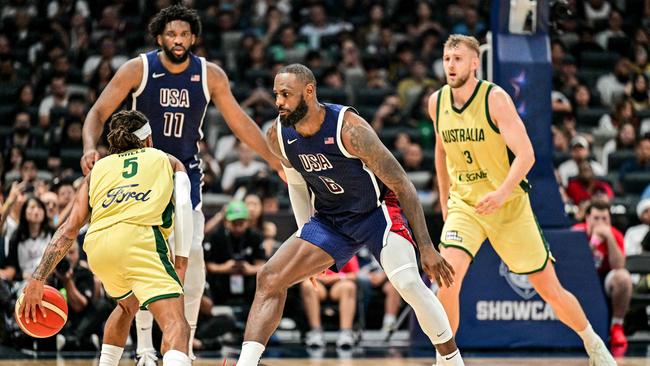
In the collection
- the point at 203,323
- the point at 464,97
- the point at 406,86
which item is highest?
the point at 464,97

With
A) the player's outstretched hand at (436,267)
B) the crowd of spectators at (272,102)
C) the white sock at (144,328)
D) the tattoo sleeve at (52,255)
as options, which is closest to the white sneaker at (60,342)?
the crowd of spectators at (272,102)

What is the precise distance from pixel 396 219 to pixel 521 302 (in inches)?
127

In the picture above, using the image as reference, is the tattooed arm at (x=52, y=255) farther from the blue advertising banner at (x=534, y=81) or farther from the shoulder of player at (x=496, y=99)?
the blue advertising banner at (x=534, y=81)

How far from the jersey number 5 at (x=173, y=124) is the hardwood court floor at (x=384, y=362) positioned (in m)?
1.89

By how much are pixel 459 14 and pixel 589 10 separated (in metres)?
2.19

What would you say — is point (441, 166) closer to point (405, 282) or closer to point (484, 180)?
point (484, 180)

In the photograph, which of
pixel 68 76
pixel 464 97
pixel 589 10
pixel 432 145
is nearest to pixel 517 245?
pixel 464 97

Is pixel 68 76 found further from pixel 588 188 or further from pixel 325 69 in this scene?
pixel 588 188

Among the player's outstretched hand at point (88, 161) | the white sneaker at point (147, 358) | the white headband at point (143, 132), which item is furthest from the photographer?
the white sneaker at point (147, 358)

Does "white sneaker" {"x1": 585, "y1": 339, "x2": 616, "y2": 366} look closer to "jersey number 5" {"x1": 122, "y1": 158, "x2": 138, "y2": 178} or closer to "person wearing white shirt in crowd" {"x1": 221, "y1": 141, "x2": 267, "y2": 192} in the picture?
"jersey number 5" {"x1": 122, "y1": 158, "x2": 138, "y2": 178}

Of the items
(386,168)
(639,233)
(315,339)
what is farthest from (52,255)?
(639,233)

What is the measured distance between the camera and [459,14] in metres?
16.7

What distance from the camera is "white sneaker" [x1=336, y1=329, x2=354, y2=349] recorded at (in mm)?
9758

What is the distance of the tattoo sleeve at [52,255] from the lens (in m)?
5.95
